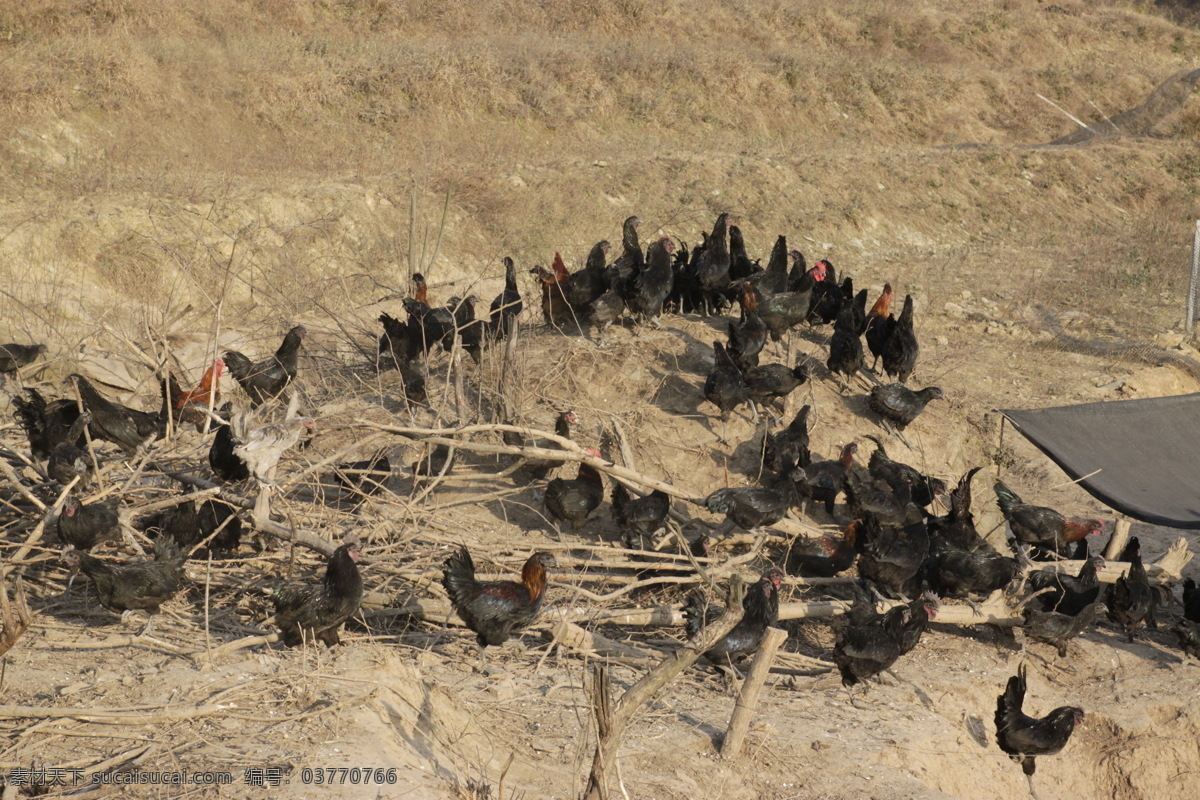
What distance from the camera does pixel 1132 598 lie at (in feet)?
25.6

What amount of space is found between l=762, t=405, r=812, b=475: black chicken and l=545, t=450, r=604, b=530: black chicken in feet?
4.62

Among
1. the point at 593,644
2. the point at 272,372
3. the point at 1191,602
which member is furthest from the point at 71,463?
the point at 1191,602

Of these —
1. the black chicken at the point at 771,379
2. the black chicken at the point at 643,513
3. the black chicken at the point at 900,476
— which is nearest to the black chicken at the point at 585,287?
the black chicken at the point at 771,379

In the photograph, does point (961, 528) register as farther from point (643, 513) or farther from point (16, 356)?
point (16, 356)

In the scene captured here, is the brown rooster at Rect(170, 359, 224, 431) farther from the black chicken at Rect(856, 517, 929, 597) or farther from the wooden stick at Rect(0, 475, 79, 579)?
the black chicken at Rect(856, 517, 929, 597)

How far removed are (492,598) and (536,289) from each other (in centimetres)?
898

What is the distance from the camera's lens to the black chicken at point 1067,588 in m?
7.82

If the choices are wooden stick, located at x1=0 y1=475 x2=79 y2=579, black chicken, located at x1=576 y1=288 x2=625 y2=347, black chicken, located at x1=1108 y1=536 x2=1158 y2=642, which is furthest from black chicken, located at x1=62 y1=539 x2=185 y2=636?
black chicken, located at x1=1108 y1=536 x2=1158 y2=642

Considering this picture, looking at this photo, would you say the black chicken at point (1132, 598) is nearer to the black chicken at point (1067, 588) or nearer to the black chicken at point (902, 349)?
the black chicken at point (1067, 588)

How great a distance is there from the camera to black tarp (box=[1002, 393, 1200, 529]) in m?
8.61

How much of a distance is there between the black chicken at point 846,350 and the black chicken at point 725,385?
1089 mm

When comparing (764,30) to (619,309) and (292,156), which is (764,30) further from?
(619,309)

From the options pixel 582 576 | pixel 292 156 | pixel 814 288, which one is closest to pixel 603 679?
pixel 582 576

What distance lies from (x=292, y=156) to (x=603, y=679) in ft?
55.5
